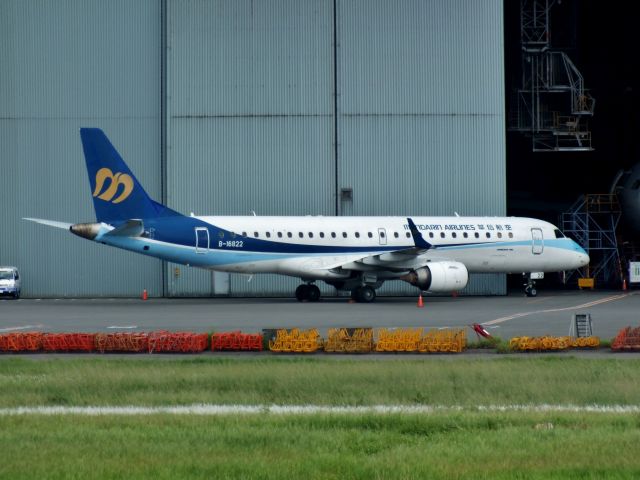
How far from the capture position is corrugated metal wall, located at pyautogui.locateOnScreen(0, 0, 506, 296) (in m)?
50.5

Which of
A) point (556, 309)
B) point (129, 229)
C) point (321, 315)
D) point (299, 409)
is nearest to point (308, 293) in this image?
point (129, 229)

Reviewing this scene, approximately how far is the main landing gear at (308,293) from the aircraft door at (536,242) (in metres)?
9.43

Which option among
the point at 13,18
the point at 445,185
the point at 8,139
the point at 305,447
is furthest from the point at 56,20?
the point at 305,447

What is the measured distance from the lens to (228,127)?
5053cm

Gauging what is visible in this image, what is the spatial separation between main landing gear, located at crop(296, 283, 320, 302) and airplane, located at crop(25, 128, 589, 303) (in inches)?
1.6

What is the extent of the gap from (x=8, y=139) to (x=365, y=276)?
61.3ft

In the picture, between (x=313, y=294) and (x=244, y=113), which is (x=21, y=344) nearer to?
(x=313, y=294)

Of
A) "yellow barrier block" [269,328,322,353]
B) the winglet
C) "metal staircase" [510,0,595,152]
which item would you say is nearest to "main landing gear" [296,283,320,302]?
the winglet

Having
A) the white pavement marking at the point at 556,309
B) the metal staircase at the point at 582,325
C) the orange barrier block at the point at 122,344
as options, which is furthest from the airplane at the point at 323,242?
the metal staircase at the point at 582,325

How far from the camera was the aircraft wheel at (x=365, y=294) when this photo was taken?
1711 inches

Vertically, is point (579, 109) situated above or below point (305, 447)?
above

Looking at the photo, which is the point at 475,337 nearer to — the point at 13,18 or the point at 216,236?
the point at 216,236

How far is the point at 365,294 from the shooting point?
43.5 m

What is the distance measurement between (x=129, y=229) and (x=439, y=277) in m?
11.4
